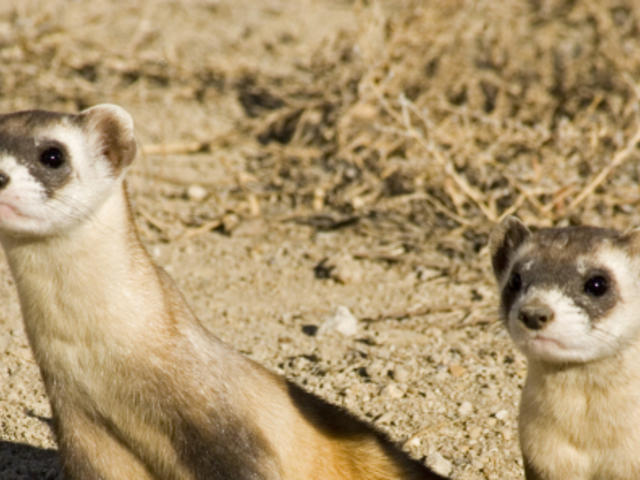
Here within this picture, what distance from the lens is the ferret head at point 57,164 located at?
3.34 m

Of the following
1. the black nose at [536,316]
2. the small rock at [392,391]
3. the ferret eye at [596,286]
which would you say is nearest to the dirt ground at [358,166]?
the small rock at [392,391]

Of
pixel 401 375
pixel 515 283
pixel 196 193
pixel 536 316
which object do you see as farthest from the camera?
pixel 196 193

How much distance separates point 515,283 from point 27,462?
1.96 metres

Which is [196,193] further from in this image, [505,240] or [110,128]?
[505,240]

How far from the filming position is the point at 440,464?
4.22 meters

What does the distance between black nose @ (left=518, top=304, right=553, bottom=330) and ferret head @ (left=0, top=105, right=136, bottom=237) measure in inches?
53.5

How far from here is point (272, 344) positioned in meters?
5.07

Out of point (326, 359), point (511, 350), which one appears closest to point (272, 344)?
point (326, 359)

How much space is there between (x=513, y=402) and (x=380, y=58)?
3.13 metres

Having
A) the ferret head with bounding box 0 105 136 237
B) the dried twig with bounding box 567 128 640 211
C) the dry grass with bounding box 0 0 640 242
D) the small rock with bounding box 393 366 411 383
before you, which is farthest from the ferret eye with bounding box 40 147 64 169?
the dried twig with bounding box 567 128 640 211

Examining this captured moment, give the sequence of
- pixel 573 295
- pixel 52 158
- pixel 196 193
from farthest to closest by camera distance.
Answer: pixel 196 193, pixel 52 158, pixel 573 295

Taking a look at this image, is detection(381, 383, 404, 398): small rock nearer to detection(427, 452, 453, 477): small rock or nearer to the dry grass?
detection(427, 452, 453, 477): small rock

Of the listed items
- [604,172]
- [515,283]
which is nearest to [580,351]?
[515,283]

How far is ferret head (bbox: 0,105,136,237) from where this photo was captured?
11.0 ft
